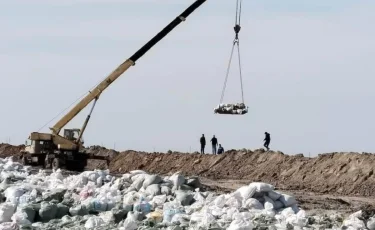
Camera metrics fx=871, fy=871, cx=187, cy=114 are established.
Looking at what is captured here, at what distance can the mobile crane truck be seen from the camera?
23.7 m

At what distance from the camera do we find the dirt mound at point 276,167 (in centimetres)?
2123

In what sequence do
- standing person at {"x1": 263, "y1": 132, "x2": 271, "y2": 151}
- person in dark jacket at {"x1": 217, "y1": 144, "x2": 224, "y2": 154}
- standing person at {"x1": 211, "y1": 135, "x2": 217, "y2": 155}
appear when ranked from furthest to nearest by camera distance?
standing person at {"x1": 211, "y1": 135, "x2": 217, "y2": 155} → person in dark jacket at {"x1": 217, "y1": 144, "x2": 224, "y2": 154} → standing person at {"x1": 263, "y1": 132, "x2": 271, "y2": 151}

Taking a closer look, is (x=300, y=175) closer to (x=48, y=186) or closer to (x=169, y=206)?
(x=48, y=186)

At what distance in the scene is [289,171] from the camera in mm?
23922

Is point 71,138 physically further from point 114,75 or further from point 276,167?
point 276,167

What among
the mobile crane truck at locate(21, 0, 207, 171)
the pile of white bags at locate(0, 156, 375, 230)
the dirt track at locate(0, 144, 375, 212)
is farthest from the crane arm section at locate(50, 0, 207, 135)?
the pile of white bags at locate(0, 156, 375, 230)

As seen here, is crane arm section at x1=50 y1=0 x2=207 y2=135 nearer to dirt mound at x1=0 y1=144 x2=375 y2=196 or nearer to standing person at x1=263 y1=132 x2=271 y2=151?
dirt mound at x1=0 y1=144 x2=375 y2=196

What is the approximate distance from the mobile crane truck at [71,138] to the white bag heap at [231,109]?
4098mm

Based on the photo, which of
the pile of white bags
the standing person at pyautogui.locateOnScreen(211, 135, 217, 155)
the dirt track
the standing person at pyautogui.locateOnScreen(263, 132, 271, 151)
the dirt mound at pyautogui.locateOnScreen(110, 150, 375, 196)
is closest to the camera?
the pile of white bags

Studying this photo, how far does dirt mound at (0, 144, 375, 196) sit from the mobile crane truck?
3.87m

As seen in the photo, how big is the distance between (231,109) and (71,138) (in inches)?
228

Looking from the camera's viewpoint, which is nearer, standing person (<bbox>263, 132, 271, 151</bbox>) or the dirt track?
the dirt track

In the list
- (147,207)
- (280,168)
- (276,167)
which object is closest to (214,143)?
(276,167)

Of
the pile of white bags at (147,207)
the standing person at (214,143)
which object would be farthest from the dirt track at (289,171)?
the pile of white bags at (147,207)
